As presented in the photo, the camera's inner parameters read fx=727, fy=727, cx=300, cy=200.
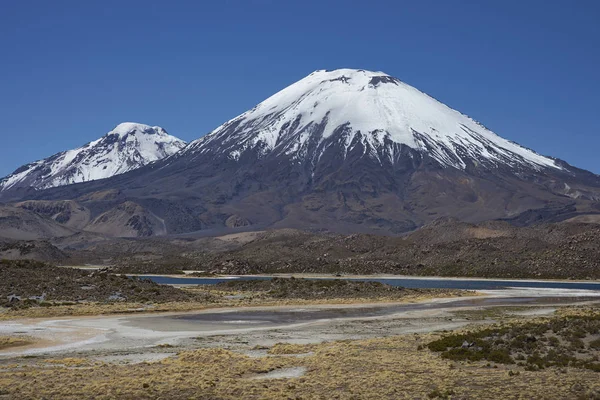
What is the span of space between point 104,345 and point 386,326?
17951 mm

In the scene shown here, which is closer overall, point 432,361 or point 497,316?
point 432,361

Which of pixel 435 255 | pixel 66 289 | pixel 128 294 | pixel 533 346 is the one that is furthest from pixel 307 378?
pixel 435 255

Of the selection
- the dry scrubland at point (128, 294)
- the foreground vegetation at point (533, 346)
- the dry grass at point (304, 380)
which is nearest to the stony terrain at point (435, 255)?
the dry scrubland at point (128, 294)

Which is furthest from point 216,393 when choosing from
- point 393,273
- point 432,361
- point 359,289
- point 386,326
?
point 393,273

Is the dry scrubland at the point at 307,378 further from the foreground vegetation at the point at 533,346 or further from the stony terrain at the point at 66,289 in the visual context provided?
the stony terrain at the point at 66,289

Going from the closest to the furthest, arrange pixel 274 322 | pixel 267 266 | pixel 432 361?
pixel 432 361 < pixel 274 322 < pixel 267 266

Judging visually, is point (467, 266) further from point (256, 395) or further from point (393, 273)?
point (256, 395)

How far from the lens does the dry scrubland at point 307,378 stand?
957 inches

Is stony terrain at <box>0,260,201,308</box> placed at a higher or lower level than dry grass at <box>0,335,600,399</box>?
higher

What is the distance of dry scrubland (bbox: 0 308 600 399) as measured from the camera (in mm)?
24312

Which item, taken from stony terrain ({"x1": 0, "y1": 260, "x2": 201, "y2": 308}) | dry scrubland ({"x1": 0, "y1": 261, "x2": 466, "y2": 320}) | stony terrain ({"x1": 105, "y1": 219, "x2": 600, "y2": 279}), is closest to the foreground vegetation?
dry scrubland ({"x1": 0, "y1": 261, "x2": 466, "y2": 320})

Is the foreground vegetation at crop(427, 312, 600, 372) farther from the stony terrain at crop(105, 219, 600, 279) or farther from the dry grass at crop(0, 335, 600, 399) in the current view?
the stony terrain at crop(105, 219, 600, 279)

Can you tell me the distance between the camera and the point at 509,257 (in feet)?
429

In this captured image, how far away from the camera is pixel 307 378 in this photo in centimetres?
2705
